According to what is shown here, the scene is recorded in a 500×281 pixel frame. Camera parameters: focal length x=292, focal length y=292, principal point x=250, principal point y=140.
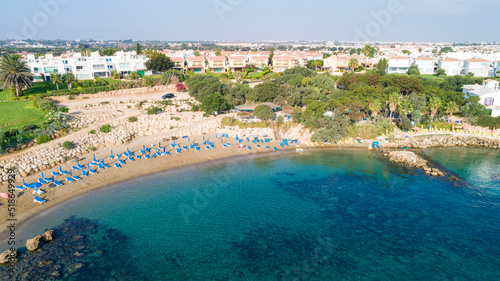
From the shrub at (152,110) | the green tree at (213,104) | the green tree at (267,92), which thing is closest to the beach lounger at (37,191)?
the shrub at (152,110)

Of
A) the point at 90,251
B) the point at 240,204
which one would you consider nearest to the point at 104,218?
the point at 90,251

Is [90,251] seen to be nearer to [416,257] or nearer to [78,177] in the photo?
[78,177]

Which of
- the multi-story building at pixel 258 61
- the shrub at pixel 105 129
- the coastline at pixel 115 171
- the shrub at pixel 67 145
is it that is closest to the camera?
the coastline at pixel 115 171

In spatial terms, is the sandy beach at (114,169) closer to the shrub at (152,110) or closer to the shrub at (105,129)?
the shrub at (105,129)

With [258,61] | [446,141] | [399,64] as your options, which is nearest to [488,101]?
[446,141]

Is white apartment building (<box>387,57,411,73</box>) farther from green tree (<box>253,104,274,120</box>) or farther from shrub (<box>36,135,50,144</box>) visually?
shrub (<box>36,135,50,144</box>)

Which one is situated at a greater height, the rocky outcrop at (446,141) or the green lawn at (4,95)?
the green lawn at (4,95)
